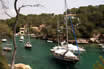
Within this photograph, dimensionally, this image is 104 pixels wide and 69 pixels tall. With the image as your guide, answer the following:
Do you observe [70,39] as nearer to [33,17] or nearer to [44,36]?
[44,36]

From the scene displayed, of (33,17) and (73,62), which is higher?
(33,17)

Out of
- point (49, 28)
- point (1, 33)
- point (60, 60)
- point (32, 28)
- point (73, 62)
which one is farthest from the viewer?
point (32, 28)

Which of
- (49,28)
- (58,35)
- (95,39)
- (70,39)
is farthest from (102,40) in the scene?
(49,28)

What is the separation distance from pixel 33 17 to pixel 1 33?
4913 cm

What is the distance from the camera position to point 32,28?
2069 inches

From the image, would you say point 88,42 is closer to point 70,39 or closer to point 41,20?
point 70,39

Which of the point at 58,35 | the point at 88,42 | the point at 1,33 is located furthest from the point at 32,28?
the point at 1,33

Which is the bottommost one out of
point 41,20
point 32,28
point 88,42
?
point 88,42

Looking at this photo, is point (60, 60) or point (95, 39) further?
point (95, 39)

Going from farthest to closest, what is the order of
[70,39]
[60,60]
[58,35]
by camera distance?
[58,35] < [70,39] < [60,60]

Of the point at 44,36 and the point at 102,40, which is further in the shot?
the point at 44,36

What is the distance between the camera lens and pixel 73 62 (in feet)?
46.0

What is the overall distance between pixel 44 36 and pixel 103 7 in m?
39.3

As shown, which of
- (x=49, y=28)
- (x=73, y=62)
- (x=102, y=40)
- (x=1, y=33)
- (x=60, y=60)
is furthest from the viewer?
(x=49, y=28)
